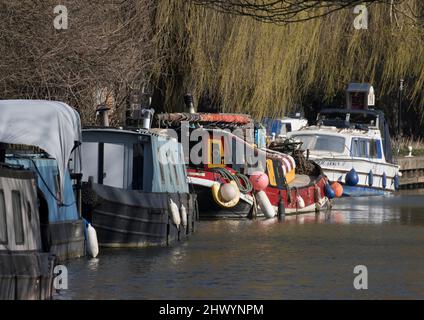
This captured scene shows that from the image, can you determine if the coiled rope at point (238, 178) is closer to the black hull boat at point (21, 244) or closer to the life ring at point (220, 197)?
the life ring at point (220, 197)

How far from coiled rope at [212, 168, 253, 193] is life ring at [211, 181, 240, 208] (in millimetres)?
231

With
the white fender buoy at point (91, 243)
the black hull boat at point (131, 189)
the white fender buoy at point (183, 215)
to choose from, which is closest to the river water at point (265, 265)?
the white fender buoy at point (91, 243)

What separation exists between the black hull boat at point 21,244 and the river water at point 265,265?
5.91 ft

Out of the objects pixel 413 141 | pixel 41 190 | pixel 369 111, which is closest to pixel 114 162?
pixel 41 190

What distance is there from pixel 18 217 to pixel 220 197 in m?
16.7

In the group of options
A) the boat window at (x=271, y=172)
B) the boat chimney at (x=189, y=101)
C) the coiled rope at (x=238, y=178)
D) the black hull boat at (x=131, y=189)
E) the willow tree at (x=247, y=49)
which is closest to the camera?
the black hull boat at (x=131, y=189)

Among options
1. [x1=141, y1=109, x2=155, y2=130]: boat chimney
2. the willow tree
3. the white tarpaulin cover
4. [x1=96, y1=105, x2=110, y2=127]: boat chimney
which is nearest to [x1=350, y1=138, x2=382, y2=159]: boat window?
the willow tree

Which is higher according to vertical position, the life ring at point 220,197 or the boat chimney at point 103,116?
the boat chimney at point 103,116

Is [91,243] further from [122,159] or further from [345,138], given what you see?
[345,138]

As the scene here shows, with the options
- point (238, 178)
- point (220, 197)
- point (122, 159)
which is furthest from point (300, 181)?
point (122, 159)

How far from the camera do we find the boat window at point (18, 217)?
18672mm

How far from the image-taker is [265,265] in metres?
25.3

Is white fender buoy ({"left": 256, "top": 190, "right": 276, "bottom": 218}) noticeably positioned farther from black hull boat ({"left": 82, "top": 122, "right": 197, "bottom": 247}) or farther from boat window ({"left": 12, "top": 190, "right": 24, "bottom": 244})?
boat window ({"left": 12, "top": 190, "right": 24, "bottom": 244})

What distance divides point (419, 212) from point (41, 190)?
18.8 metres
